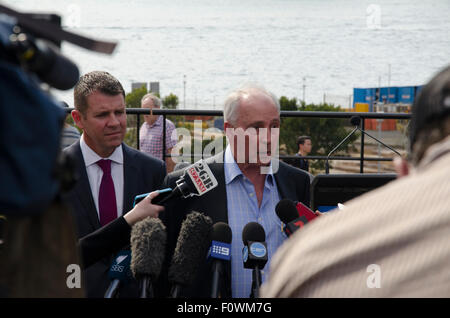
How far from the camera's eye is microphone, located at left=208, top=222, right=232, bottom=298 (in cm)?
186

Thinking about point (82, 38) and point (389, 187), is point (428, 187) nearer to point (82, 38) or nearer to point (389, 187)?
point (389, 187)

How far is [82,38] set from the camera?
3.46 feet

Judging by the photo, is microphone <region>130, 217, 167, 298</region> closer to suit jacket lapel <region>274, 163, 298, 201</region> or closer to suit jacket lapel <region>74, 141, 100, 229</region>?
suit jacket lapel <region>74, 141, 100, 229</region>

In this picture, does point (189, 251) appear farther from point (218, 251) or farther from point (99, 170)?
point (99, 170)

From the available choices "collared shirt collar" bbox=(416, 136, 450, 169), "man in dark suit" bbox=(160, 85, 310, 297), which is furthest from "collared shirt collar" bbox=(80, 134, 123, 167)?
"collared shirt collar" bbox=(416, 136, 450, 169)

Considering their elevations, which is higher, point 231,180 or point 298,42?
point 298,42

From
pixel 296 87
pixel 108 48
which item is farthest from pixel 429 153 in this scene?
pixel 296 87

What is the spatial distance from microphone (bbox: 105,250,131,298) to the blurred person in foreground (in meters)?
1.00

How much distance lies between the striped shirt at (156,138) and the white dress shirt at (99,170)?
3.83 metres

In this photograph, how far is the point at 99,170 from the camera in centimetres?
279

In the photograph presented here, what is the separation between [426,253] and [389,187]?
0.43 feet

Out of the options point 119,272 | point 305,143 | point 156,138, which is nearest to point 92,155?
point 119,272

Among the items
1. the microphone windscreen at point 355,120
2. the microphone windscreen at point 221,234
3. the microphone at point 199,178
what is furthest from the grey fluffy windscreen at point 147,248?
the microphone windscreen at point 355,120

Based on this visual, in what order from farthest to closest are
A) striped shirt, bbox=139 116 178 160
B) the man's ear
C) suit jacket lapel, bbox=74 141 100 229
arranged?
striped shirt, bbox=139 116 178 160
the man's ear
suit jacket lapel, bbox=74 141 100 229
